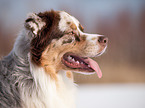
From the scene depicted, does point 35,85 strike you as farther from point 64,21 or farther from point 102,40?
point 102,40

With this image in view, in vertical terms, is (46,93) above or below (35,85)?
below

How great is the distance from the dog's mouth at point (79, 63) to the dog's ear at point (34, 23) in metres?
0.62

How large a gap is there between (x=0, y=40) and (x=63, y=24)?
1330cm

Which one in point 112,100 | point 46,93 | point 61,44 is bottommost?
point 112,100

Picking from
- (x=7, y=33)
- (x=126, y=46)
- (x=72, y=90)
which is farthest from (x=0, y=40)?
(x=72, y=90)

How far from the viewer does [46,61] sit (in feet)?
9.72

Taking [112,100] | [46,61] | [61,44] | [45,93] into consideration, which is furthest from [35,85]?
[112,100]

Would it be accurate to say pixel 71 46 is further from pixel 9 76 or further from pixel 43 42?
pixel 9 76

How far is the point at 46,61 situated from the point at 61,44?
353mm

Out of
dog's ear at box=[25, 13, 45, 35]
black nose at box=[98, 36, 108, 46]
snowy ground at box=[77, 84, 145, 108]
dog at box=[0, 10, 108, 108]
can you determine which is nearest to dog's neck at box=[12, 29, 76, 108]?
dog at box=[0, 10, 108, 108]

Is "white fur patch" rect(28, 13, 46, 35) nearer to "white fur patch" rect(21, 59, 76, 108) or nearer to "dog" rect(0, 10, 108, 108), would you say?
"dog" rect(0, 10, 108, 108)

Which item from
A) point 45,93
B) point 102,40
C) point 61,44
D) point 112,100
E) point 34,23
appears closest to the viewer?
point 34,23

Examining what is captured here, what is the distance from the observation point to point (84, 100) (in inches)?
248

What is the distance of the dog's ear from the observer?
2766 millimetres
